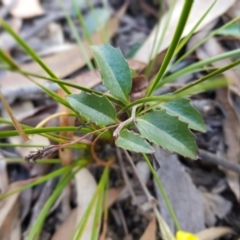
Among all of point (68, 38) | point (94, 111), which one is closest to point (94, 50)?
point (94, 111)

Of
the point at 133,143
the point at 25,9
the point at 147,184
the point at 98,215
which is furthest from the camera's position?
the point at 25,9

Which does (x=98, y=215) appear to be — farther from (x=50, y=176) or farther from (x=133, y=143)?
(x=133, y=143)

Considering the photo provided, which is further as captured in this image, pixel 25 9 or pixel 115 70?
pixel 25 9

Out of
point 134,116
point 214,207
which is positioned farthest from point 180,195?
point 134,116

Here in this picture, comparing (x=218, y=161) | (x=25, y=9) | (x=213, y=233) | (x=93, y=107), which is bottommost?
(x=213, y=233)

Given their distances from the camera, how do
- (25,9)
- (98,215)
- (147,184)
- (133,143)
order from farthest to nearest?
1. (25,9)
2. (147,184)
3. (98,215)
4. (133,143)

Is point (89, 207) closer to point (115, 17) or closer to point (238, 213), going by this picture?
point (238, 213)

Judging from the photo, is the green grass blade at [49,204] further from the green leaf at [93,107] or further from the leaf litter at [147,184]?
the green leaf at [93,107]
